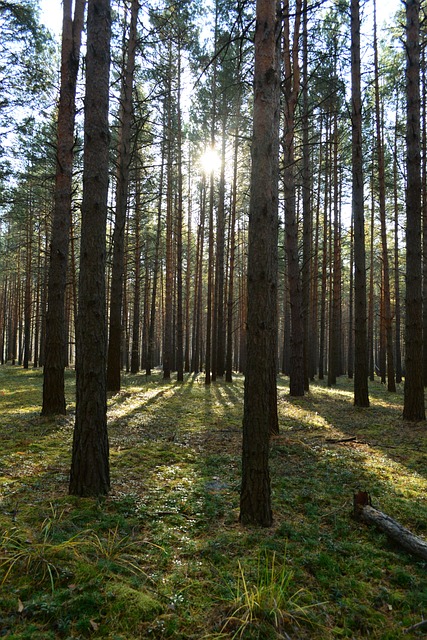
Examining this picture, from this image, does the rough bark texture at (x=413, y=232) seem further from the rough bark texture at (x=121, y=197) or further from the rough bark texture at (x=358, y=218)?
the rough bark texture at (x=121, y=197)

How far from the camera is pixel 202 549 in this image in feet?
11.4

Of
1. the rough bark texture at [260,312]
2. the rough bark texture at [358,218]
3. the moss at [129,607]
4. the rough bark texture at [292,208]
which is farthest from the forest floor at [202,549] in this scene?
the rough bark texture at [292,208]

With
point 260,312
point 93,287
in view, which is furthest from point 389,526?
point 93,287

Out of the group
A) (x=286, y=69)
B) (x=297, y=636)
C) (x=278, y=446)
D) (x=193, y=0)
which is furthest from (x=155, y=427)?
(x=193, y=0)

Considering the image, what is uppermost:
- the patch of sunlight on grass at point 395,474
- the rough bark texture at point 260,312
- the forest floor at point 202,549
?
the rough bark texture at point 260,312

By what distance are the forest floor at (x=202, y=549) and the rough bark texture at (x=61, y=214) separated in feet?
5.67

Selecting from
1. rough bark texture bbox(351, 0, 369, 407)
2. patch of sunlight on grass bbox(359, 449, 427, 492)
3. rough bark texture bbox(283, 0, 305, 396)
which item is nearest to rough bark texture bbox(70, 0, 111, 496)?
patch of sunlight on grass bbox(359, 449, 427, 492)

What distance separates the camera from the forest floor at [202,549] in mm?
2627

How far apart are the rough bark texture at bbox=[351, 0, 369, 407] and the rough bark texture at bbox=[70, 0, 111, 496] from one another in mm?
8225

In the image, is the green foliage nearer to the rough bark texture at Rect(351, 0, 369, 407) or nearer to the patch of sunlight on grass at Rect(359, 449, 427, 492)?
the patch of sunlight on grass at Rect(359, 449, 427, 492)

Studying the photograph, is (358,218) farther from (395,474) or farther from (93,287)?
(93,287)

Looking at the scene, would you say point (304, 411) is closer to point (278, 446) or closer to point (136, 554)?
point (278, 446)

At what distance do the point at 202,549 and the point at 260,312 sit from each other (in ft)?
7.50

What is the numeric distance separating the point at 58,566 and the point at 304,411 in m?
8.67
